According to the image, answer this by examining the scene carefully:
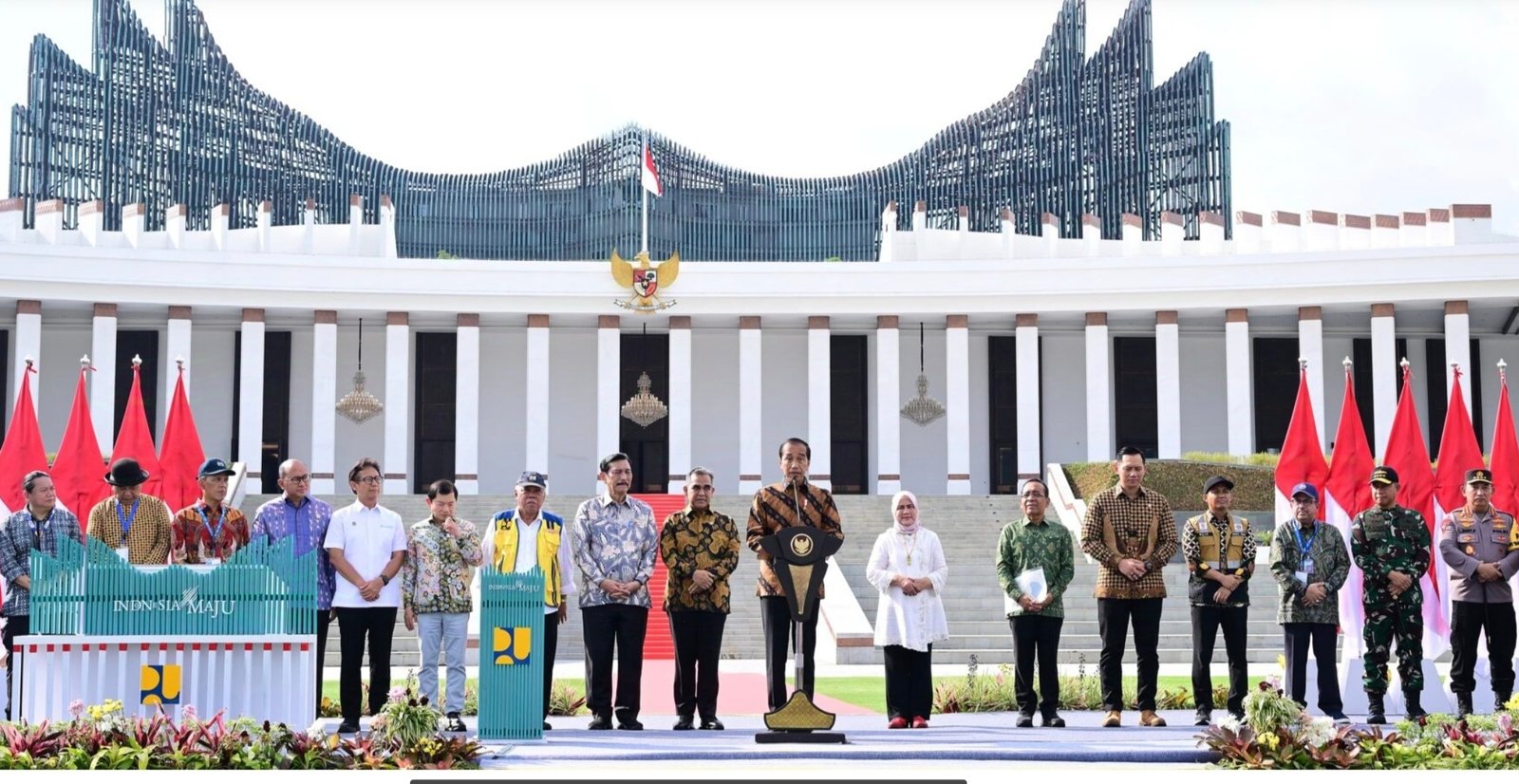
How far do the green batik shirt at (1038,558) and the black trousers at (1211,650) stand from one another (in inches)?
35.4

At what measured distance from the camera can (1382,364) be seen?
99.2 feet

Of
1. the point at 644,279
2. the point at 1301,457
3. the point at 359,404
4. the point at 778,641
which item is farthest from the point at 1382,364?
the point at 778,641

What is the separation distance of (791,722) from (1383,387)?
23.0 meters

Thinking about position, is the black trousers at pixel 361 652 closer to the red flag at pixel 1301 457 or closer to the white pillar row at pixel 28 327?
the red flag at pixel 1301 457

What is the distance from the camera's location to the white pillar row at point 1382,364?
1180 inches

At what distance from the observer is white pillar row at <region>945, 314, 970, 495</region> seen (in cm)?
3116

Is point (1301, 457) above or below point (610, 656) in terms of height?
above

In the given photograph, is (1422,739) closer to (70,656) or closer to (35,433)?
(70,656)

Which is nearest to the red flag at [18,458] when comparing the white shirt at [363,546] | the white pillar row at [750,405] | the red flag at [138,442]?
the red flag at [138,442]

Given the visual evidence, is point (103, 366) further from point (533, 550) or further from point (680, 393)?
point (533, 550)

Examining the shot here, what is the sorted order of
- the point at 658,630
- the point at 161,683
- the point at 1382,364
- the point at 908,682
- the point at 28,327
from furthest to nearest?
the point at 1382,364 → the point at 28,327 → the point at 658,630 → the point at 908,682 → the point at 161,683

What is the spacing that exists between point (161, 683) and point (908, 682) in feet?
15.1

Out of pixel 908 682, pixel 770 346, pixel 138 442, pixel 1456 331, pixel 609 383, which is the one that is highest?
pixel 770 346

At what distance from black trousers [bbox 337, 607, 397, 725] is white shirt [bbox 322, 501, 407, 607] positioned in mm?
65
